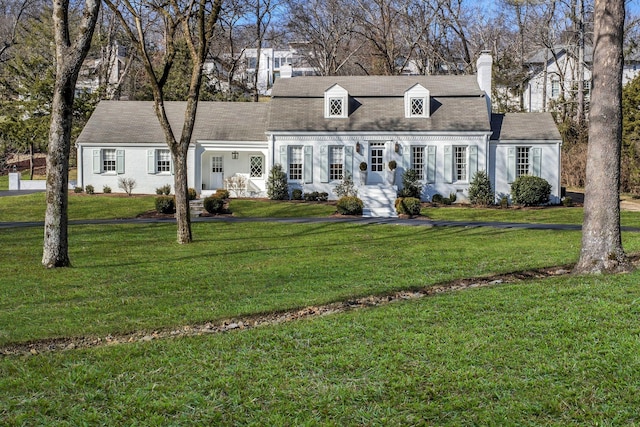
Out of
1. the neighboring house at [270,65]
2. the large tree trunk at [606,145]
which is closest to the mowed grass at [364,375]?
the large tree trunk at [606,145]

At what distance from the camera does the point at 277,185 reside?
27.9m

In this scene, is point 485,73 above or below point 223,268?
above

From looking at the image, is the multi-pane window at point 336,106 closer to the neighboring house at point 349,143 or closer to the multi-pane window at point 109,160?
the neighboring house at point 349,143

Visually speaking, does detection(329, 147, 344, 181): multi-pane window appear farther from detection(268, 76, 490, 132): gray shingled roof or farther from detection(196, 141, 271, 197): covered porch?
detection(196, 141, 271, 197): covered porch

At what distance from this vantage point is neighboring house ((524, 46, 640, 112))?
41.9 meters

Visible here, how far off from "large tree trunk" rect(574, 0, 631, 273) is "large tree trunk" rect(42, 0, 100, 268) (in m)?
8.37

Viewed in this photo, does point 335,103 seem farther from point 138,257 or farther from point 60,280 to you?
point 60,280

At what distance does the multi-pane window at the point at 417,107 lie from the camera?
29141 millimetres

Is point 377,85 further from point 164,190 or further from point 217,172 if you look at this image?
point 164,190

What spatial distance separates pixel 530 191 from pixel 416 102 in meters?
6.64

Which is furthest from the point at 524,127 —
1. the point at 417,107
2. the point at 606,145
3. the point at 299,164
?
the point at 606,145

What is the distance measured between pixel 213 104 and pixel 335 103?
7.02m

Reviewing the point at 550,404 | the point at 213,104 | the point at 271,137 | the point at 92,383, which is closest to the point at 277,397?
the point at 92,383

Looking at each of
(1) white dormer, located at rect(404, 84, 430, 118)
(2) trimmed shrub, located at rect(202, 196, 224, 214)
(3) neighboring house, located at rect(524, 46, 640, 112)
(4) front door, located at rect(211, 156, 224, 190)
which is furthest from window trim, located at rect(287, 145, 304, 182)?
(3) neighboring house, located at rect(524, 46, 640, 112)
